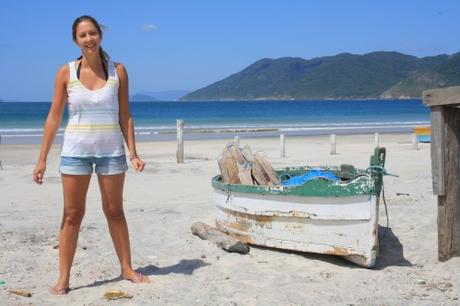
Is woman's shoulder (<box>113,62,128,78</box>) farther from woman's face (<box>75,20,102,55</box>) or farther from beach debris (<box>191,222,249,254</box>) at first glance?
beach debris (<box>191,222,249,254</box>)

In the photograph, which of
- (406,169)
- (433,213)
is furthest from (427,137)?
(433,213)

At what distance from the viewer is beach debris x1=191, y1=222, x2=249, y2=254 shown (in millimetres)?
6758

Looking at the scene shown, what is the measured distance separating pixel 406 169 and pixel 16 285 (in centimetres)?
1070

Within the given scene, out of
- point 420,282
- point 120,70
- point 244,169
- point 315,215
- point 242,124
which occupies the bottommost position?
point 420,282

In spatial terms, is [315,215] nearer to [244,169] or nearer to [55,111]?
[244,169]

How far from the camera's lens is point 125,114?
5090 millimetres

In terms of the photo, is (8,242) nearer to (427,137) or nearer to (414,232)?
(414,232)

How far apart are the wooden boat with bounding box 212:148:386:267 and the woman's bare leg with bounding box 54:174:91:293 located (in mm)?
2251

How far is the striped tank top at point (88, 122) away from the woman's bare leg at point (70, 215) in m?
0.23

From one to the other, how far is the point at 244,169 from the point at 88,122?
116 inches

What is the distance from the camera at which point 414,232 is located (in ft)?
25.5

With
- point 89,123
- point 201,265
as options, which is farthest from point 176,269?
point 89,123

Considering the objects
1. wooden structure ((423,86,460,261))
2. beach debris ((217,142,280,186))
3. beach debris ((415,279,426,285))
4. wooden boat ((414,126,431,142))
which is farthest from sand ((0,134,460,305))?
wooden boat ((414,126,431,142))

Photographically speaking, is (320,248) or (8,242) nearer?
(320,248)
